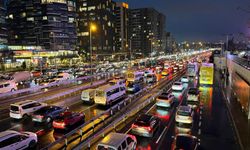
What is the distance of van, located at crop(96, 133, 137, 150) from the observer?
1144 centimetres

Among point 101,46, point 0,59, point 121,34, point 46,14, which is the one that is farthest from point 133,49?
point 0,59

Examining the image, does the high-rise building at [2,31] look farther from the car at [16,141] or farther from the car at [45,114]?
the car at [16,141]

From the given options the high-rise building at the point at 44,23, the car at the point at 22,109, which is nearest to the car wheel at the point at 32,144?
the car at the point at 22,109

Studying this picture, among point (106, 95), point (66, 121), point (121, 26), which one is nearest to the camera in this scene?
point (66, 121)

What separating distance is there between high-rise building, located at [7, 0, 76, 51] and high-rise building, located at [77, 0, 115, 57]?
19.9 metres

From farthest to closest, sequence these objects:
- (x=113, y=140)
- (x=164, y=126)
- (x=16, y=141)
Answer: (x=164, y=126), (x=16, y=141), (x=113, y=140)

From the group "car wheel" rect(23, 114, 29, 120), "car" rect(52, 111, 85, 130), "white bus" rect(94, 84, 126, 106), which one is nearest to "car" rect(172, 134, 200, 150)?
"car" rect(52, 111, 85, 130)

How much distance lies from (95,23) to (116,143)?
471ft

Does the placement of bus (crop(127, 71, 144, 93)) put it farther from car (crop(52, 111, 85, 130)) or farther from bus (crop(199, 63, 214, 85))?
car (crop(52, 111, 85, 130))

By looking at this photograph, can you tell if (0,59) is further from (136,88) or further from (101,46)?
(101,46)

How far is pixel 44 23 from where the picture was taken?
11525cm

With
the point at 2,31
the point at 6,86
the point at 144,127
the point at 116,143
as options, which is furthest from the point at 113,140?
the point at 2,31

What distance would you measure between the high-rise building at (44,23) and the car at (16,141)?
10518cm

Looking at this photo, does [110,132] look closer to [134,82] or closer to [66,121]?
[66,121]
